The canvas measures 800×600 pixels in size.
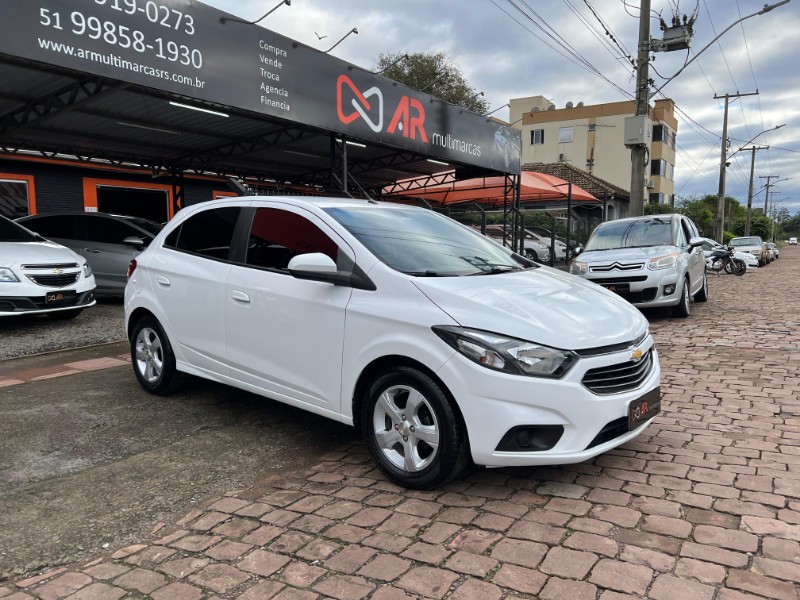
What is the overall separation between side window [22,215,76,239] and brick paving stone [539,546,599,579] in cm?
1034

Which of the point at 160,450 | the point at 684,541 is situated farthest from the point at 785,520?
the point at 160,450

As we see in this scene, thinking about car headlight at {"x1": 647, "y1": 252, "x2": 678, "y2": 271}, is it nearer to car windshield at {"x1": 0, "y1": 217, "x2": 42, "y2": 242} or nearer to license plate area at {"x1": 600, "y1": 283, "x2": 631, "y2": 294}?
license plate area at {"x1": 600, "y1": 283, "x2": 631, "y2": 294}

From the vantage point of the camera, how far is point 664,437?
158 inches

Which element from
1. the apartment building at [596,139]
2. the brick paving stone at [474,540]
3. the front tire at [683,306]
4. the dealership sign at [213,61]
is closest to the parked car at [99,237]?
the dealership sign at [213,61]

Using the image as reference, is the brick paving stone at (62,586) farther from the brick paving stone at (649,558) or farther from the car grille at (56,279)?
the car grille at (56,279)

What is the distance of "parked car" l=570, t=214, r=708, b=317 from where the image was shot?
348 inches

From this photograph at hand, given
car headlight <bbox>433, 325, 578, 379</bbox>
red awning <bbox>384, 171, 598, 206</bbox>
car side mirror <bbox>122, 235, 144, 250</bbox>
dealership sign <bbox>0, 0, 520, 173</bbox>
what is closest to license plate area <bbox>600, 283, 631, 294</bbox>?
dealership sign <bbox>0, 0, 520, 173</bbox>

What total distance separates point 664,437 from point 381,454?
6.53 ft

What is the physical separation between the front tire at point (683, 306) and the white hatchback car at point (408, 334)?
5786 mm

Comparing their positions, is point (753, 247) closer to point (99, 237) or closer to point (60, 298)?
point (99, 237)

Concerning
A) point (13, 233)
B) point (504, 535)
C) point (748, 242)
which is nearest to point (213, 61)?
point (13, 233)

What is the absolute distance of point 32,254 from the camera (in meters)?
7.79

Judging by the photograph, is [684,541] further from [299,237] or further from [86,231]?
[86,231]

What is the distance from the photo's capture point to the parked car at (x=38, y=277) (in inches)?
291
